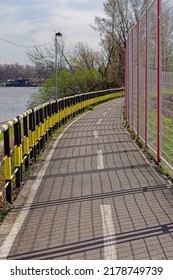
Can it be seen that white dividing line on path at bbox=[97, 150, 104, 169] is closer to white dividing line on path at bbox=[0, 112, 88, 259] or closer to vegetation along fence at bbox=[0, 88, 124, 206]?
white dividing line on path at bbox=[0, 112, 88, 259]

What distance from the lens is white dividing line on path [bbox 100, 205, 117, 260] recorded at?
17.6 feet

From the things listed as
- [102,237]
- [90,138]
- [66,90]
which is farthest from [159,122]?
[66,90]

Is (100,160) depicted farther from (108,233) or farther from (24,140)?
(108,233)

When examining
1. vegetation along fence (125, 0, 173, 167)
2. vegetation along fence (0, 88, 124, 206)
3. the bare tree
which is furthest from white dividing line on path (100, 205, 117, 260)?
the bare tree

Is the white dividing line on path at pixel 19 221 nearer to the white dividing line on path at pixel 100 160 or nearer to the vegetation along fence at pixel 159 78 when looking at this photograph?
the white dividing line on path at pixel 100 160

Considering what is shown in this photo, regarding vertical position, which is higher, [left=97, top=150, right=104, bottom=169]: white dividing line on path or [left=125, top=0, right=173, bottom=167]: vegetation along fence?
[left=125, top=0, right=173, bottom=167]: vegetation along fence

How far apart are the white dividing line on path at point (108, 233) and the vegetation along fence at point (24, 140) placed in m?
1.54

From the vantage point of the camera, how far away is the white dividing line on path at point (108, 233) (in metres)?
5.35

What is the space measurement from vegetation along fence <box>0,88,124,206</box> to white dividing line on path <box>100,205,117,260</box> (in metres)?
1.54

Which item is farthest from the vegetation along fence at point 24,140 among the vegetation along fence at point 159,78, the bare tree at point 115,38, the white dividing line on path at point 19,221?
the bare tree at point 115,38

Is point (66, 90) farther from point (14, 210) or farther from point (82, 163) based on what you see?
point (14, 210)

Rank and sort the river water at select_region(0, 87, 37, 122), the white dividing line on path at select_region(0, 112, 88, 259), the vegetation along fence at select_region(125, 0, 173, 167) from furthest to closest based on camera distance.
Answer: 1. the river water at select_region(0, 87, 37, 122)
2. the vegetation along fence at select_region(125, 0, 173, 167)
3. the white dividing line on path at select_region(0, 112, 88, 259)

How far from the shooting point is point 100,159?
11891 mm

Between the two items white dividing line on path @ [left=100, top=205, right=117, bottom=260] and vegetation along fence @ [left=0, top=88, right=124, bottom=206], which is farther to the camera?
vegetation along fence @ [left=0, top=88, right=124, bottom=206]
